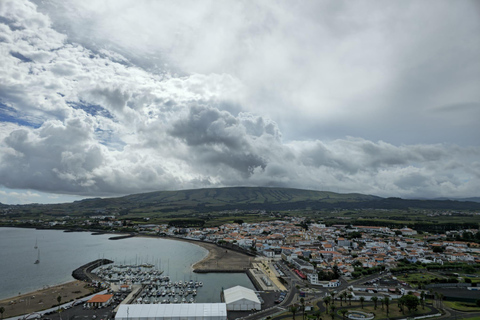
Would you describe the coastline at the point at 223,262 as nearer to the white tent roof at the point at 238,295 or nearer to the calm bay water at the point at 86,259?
the calm bay water at the point at 86,259

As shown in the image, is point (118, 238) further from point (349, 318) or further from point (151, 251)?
point (349, 318)

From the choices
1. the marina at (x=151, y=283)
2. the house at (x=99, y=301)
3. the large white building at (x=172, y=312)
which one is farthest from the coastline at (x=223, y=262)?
the large white building at (x=172, y=312)

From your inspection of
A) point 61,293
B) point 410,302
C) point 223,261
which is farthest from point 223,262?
point 410,302

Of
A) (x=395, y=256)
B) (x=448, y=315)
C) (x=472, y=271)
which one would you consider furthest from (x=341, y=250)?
(x=448, y=315)

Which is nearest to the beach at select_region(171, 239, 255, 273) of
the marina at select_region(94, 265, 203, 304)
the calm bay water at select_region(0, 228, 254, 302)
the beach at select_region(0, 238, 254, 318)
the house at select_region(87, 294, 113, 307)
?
the beach at select_region(0, 238, 254, 318)

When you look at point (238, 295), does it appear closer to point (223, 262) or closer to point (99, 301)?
point (99, 301)

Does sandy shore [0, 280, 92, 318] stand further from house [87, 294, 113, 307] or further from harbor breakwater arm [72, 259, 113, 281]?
house [87, 294, 113, 307]

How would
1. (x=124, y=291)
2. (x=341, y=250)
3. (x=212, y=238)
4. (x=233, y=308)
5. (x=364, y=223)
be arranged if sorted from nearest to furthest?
(x=233, y=308)
(x=124, y=291)
(x=341, y=250)
(x=212, y=238)
(x=364, y=223)
